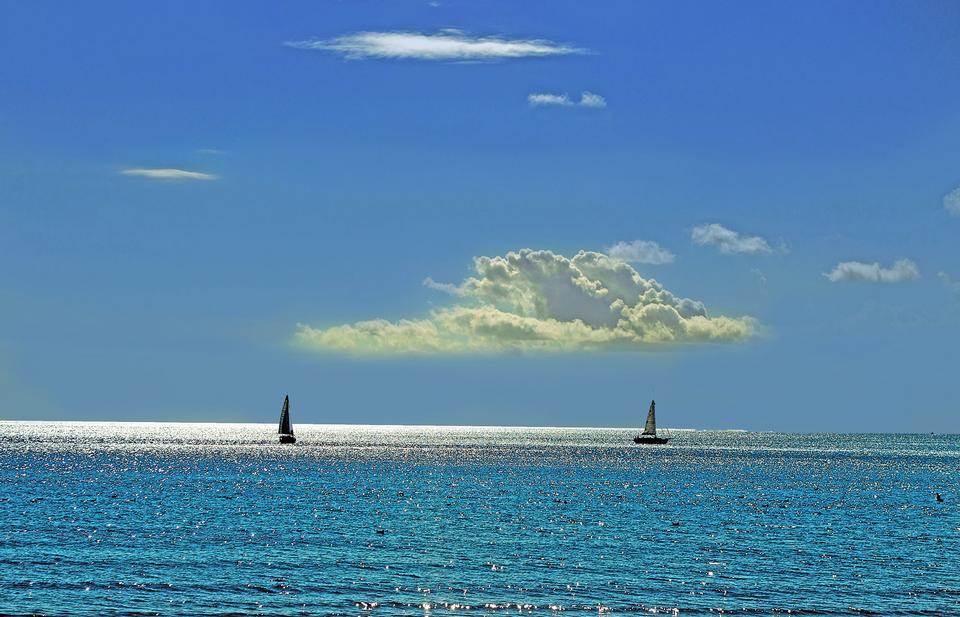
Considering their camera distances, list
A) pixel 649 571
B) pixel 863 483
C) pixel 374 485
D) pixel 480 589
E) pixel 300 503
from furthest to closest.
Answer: pixel 863 483 → pixel 374 485 → pixel 300 503 → pixel 649 571 → pixel 480 589

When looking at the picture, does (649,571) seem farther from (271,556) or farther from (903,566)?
(271,556)

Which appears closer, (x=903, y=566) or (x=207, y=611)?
(x=207, y=611)

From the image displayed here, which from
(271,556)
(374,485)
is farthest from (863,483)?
(271,556)

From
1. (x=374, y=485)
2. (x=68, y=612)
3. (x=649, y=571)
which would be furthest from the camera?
(x=374, y=485)

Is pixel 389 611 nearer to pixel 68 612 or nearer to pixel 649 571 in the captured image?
pixel 68 612

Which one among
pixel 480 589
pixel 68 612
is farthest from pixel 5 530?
pixel 480 589

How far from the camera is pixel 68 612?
181 ft

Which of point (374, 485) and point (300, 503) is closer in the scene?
point (300, 503)

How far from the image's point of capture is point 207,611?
55.9 m

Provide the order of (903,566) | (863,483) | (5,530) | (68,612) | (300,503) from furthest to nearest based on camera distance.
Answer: (863,483), (300,503), (5,530), (903,566), (68,612)

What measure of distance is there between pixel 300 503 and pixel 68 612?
5805 centimetres

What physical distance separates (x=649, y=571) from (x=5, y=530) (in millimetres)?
45469

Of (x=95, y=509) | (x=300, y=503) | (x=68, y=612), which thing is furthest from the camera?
(x=300, y=503)

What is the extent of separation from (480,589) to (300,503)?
53.1 meters
